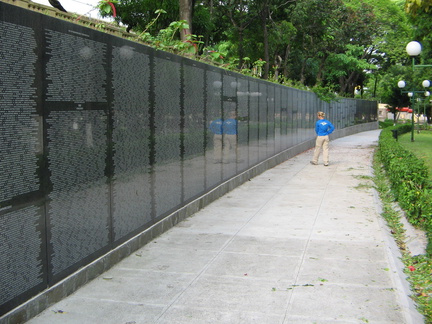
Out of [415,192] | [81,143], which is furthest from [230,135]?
[81,143]

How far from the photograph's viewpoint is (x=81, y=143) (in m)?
5.70

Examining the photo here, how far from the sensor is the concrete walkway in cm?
503

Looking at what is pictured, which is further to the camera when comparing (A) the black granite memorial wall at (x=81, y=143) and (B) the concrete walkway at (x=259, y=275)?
(B) the concrete walkway at (x=259, y=275)

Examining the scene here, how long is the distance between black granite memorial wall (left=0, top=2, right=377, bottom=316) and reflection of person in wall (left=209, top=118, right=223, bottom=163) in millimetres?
1106

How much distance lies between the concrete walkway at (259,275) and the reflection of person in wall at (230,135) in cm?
220

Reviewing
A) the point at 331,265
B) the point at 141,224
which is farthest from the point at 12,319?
the point at 331,265

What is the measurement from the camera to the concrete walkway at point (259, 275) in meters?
5.03

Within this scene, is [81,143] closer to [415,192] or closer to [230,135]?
[415,192]

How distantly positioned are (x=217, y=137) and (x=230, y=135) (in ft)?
3.76

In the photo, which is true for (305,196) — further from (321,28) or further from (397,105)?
(397,105)

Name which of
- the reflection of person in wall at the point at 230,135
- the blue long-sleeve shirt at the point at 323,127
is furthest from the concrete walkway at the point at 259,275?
the blue long-sleeve shirt at the point at 323,127

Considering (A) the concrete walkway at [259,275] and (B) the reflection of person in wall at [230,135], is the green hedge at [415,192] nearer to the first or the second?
(A) the concrete walkway at [259,275]

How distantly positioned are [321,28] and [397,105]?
36671 mm

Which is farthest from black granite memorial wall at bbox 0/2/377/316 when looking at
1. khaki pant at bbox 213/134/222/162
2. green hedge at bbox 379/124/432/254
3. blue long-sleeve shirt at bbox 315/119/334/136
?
blue long-sleeve shirt at bbox 315/119/334/136
